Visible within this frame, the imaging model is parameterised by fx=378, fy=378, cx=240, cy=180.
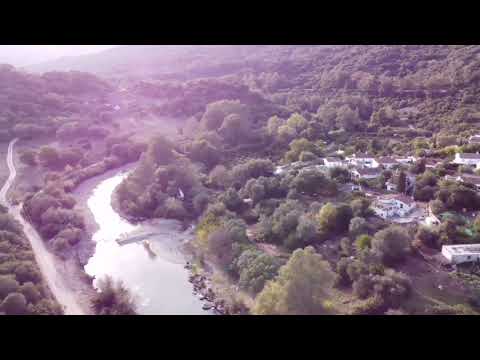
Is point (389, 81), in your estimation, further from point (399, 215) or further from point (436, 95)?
point (399, 215)

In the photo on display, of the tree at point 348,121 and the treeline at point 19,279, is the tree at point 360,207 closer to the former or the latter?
the treeline at point 19,279

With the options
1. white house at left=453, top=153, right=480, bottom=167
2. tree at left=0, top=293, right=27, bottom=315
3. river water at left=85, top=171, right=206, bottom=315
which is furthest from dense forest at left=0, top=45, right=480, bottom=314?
tree at left=0, top=293, right=27, bottom=315

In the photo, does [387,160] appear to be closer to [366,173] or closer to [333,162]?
[366,173]

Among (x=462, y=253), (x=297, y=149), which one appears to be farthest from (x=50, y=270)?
(x=297, y=149)

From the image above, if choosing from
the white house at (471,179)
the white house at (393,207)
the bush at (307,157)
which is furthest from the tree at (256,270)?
the bush at (307,157)

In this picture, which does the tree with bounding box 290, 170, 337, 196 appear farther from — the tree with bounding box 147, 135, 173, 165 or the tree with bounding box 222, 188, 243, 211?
the tree with bounding box 147, 135, 173, 165
